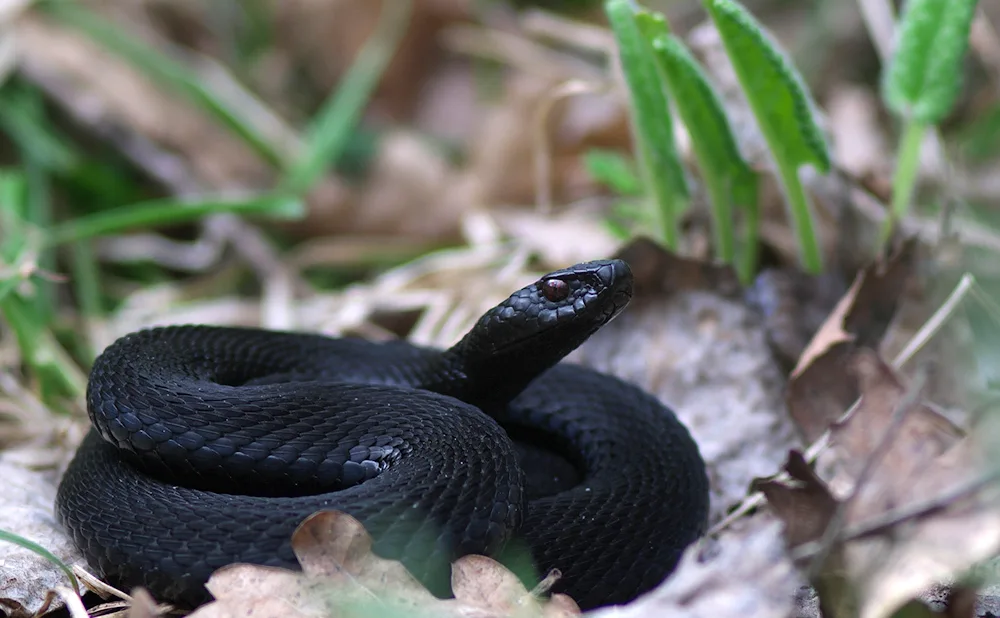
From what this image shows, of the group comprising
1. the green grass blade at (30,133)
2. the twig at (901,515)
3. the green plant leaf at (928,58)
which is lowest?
the twig at (901,515)

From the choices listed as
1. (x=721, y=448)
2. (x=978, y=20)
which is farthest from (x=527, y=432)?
(x=978, y=20)

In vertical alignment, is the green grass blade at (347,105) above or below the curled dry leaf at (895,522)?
above

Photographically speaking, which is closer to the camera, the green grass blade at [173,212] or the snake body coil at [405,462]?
the snake body coil at [405,462]

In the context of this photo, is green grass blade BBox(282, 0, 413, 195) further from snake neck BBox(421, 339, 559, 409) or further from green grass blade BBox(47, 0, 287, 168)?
snake neck BBox(421, 339, 559, 409)

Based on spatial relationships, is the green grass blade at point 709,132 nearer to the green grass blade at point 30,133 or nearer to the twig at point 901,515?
the twig at point 901,515

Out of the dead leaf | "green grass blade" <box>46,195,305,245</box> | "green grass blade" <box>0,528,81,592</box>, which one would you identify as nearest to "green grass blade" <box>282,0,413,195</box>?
"green grass blade" <box>46,195,305,245</box>

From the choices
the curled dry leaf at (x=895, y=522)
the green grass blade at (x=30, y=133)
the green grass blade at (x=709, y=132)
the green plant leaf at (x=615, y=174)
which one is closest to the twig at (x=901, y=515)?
the curled dry leaf at (x=895, y=522)
